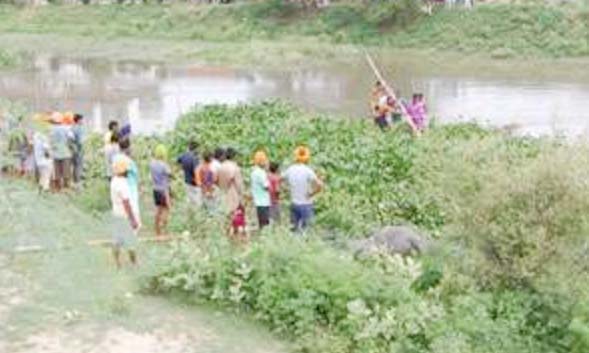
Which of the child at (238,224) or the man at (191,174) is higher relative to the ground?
the man at (191,174)

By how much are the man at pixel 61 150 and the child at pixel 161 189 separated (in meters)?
2.54

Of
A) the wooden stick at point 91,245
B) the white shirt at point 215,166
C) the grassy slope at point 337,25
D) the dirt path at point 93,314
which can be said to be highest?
the grassy slope at point 337,25

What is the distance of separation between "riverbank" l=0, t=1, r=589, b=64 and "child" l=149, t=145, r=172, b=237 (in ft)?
80.3

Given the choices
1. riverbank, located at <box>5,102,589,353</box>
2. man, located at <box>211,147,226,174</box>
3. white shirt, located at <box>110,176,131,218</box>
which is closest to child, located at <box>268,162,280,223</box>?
man, located at <box>211,147,226,174</box>

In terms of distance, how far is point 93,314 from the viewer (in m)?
12.2

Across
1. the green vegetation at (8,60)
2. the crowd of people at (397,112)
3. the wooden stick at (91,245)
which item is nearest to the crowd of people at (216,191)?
the wooden stick at (91,245)

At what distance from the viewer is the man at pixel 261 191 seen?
15.0m

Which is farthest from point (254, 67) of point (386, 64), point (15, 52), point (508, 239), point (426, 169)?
point (508, 239)

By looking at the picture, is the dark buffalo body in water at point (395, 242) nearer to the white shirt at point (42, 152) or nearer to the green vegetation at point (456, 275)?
the green vegetation at point (456, 275)

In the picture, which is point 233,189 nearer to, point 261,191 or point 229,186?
point 229,186

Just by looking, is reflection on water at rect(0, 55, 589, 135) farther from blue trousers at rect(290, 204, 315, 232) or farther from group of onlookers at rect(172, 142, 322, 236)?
blue trousers at rect(290, 204, 315, 232)

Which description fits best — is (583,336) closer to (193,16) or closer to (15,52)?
(15,52)

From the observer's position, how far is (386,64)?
39.6m

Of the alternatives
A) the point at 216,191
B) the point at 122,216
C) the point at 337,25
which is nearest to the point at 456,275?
the point at 216,191
